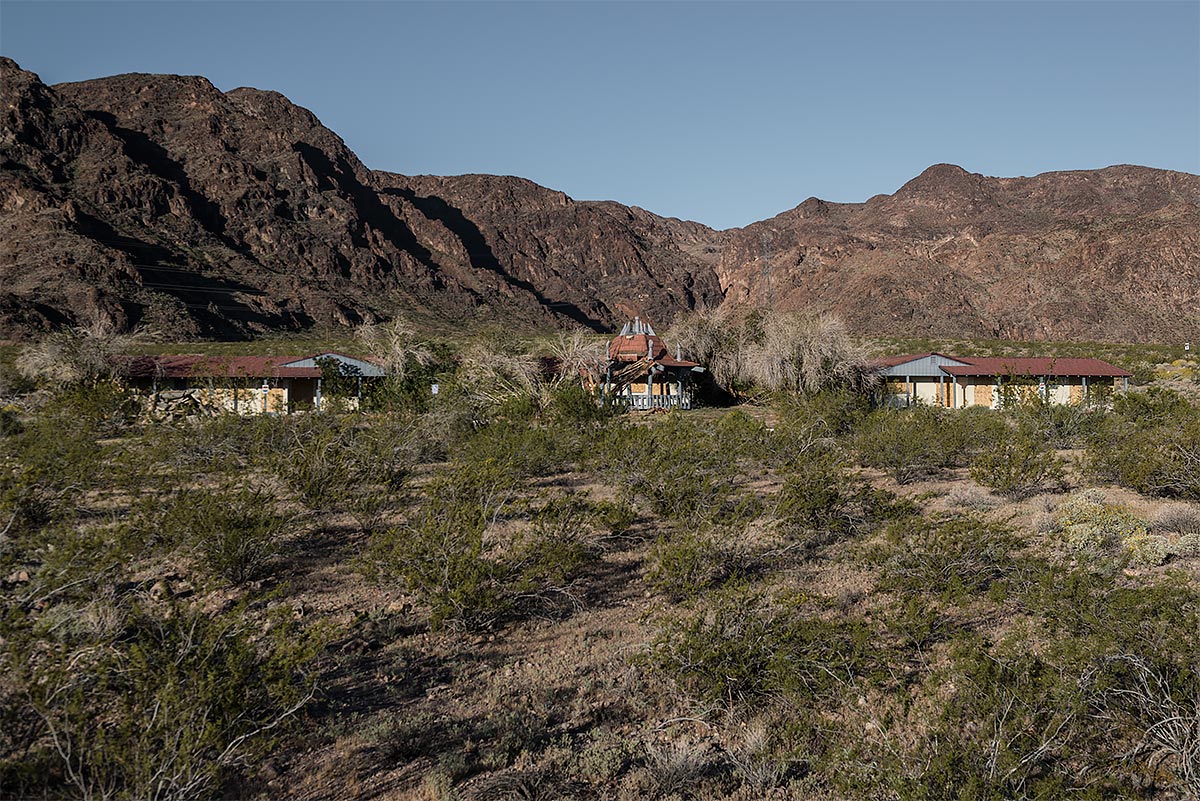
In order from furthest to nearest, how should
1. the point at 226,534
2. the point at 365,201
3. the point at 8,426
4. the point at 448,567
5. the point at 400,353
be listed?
the point at 365,201
the point at 400,353
the point at 8,426
the point at 226,534
the point at 448,567

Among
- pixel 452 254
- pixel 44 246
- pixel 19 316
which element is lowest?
pixel 19 316

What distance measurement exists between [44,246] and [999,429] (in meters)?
80.8

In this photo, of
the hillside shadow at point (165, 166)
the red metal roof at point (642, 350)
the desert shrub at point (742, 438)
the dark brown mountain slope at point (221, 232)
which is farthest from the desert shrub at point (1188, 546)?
the hillside shadow at point (165, 166)

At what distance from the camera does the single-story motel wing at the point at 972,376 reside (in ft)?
110

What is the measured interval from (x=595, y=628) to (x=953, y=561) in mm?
4078

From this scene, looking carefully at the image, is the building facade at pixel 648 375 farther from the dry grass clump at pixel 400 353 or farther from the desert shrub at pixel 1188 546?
the desert shrub at pixel 1188 546

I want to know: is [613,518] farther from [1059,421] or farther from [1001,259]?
[1001,259]

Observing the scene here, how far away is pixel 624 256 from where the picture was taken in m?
154

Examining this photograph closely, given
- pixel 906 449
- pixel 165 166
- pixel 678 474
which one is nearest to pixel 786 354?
pixel 906 449

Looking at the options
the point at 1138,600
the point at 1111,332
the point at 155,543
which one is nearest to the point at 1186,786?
the point at 1138,600

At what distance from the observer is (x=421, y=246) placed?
126 m

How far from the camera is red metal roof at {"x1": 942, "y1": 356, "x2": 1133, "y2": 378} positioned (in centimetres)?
3328

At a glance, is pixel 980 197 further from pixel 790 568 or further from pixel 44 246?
pixel 790 568

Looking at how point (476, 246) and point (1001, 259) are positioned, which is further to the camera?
point (476, 246)
